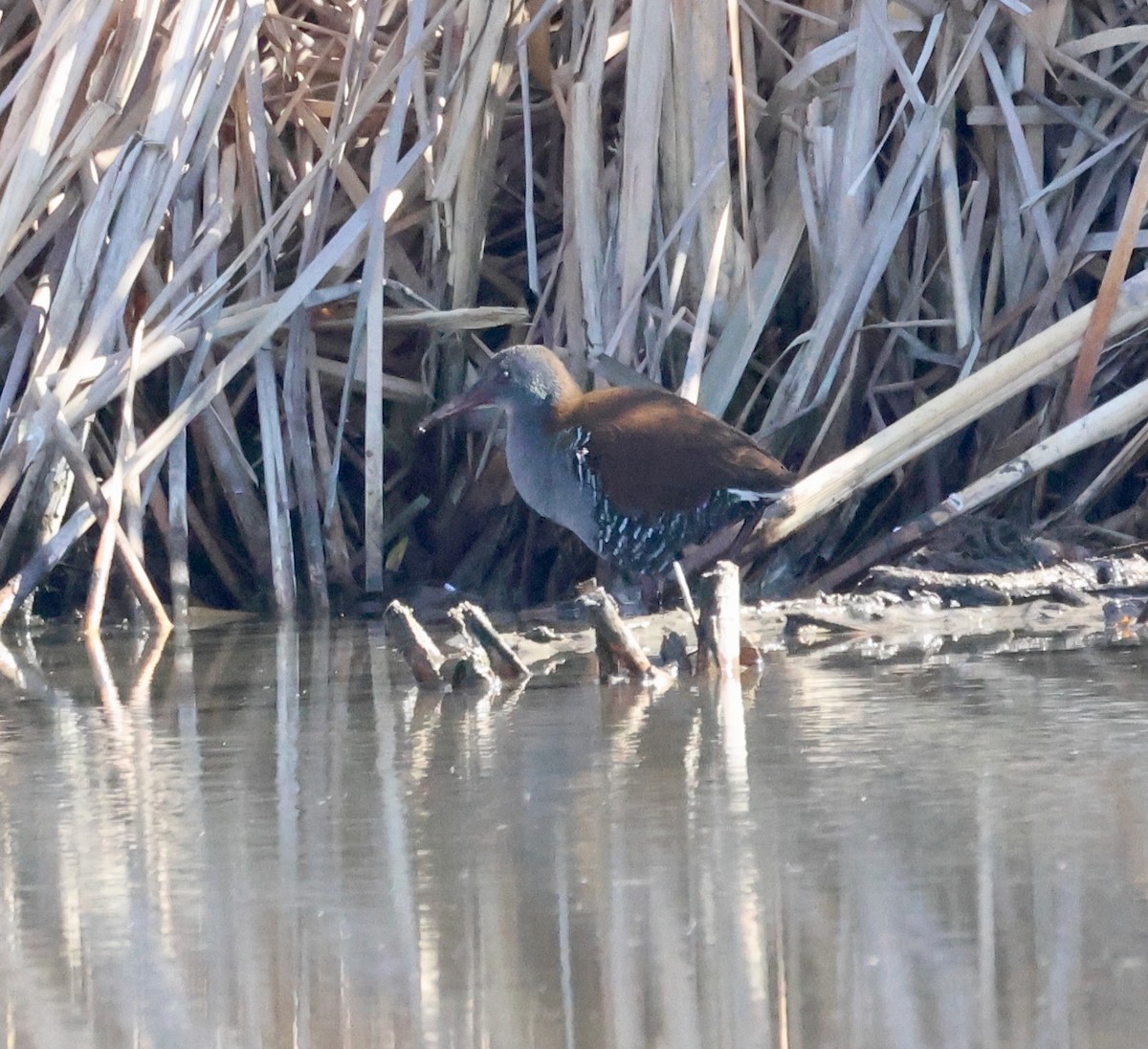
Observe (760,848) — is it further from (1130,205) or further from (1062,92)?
(1062,92)

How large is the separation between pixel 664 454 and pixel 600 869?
102 inches

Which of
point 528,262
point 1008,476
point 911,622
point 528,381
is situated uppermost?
point 528,262

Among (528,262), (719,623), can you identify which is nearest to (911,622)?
(719,623)

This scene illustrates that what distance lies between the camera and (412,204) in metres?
5.87

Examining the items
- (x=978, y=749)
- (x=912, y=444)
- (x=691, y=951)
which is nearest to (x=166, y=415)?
(x=912, y=444)

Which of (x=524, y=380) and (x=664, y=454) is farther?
(x=524, y=380)

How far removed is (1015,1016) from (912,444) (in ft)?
9.75

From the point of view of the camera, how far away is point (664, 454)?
485 centimetres

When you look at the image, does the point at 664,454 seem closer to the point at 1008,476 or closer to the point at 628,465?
the point at 628,465

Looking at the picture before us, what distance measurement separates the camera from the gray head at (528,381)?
5.28 m

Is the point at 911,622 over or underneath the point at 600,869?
over

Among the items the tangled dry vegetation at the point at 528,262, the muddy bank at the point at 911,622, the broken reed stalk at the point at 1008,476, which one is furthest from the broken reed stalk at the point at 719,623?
the tangled dry vegetation at the point at 528,262

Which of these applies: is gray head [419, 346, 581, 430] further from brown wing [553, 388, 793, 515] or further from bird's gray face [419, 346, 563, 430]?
brown wing [553, 388, 793, 515]

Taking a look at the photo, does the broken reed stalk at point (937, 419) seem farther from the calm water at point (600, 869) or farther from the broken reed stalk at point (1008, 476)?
the calm water at point (600, 869)
